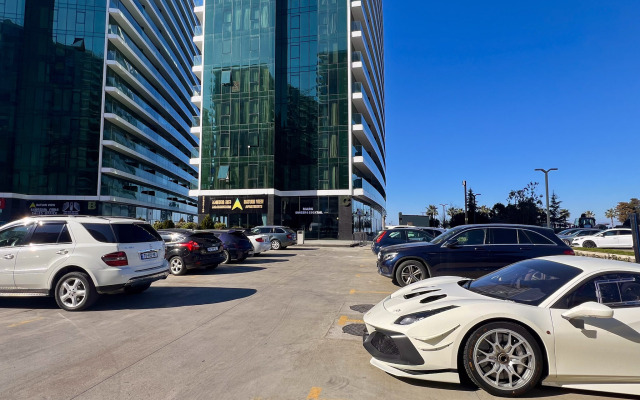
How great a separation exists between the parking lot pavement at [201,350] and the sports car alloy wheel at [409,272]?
3.08 ft

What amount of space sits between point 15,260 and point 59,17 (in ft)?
164

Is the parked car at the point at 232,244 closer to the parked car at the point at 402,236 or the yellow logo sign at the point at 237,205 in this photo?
the parked car at the point at 402,236

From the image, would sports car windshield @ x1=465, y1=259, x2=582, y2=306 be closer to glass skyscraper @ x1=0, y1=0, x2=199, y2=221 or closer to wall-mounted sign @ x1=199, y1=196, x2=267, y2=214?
wall-mounted sign @ x1=199, y1=196, x2=267, y2=214

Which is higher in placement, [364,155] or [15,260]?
[364,155]

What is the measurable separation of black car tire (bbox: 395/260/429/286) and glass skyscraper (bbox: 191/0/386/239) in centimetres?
2837

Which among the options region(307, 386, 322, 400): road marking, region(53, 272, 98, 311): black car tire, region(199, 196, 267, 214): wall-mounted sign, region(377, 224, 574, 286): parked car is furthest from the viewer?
region(199, 196, 267, 214): wall-mounted sign

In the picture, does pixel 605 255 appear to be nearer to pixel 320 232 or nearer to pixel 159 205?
pixel 320 232

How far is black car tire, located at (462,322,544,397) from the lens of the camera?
329 cm

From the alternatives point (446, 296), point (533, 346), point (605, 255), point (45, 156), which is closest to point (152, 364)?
point (446, 296)

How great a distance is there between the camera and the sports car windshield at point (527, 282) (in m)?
3.62

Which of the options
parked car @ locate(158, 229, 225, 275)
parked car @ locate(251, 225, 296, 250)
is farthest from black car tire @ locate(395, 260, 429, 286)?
parked car @ locate(251, 225, 296, 250)

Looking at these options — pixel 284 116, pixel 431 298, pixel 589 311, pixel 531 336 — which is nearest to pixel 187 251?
pixel 431 298

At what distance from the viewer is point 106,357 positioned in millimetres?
4246

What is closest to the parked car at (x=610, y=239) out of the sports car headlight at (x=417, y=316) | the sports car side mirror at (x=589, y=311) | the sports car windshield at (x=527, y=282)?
the sports car windshield at (x=527, y=282)
